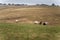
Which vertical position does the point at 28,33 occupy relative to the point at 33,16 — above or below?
above

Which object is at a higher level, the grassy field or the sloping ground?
the grassy field

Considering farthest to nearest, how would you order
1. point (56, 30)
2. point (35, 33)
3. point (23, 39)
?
point (56, 30) < point (35, 33) < point (23, 39)

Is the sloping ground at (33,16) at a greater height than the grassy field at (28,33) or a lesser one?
lesser

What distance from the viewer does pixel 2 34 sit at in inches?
559

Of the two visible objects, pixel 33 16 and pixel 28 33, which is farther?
pixel 33 16

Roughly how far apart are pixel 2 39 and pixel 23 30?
7.10 ft

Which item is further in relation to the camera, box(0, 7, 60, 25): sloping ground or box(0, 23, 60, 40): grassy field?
box(0, 7, 60, 25): sloping ground

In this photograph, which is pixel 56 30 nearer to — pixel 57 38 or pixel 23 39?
pixel 57 38

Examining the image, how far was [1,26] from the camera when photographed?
16047 millimetres

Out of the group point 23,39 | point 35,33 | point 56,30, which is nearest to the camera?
point 23,39

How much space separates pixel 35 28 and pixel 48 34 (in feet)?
5.15

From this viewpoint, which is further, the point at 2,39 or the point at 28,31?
the point at 28,31

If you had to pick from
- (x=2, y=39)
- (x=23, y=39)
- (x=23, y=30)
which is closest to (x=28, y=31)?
(x=23, y=30)

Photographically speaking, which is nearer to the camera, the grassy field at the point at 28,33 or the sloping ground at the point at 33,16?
the grassy field at the point at 28,33
